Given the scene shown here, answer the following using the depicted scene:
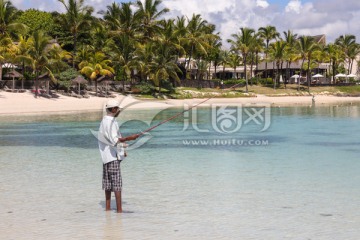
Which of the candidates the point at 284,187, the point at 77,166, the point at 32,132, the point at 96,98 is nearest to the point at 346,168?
the point at 284,187

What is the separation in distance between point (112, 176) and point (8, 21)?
144 feet

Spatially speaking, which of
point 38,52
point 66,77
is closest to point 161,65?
point 66,77

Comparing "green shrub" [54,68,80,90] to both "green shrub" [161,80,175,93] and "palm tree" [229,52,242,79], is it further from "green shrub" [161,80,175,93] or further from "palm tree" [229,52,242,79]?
"palm tree" [229,52,242,79]

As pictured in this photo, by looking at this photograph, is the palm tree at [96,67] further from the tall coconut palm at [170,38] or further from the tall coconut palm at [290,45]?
the tall coconut palm at [290,45]

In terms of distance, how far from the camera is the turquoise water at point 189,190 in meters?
7.77

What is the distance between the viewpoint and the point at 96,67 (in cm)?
5100

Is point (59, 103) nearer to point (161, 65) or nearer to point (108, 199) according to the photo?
point (161, 65)

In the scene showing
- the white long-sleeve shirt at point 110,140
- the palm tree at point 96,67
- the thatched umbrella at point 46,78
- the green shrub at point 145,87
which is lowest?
the white long-sleeve shirt at point 110,140

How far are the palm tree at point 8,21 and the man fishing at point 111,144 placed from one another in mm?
41950

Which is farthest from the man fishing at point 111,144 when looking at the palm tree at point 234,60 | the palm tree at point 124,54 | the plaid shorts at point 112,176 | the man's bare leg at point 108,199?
the palm tree at point 234,60

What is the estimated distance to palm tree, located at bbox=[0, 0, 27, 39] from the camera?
47.3 meters

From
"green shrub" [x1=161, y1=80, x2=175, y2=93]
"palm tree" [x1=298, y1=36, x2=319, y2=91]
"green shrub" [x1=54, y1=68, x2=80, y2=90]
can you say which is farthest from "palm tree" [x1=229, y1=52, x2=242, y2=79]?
"green shrub" [x1=54, y1=68, x2=80, y2=90]

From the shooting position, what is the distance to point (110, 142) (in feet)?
26.6

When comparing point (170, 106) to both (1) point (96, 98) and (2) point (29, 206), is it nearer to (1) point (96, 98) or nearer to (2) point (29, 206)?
(1) point (96, 98)
